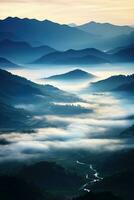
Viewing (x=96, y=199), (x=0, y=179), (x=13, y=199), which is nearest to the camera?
(x=96, y=199)

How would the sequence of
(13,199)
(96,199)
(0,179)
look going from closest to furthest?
(96,199), (13,199), (0,179)

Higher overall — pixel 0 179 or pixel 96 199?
pixel 0 179

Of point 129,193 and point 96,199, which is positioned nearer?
point 96,199

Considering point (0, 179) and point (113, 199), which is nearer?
point (113, 199)

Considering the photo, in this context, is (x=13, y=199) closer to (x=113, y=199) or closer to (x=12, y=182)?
(x=12, y=182)

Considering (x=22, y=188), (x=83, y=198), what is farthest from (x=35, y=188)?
(x=83, y=198)

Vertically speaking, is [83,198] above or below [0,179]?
below

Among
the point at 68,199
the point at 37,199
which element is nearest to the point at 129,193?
the point at 68,199

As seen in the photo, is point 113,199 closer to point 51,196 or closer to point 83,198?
point 83,198
